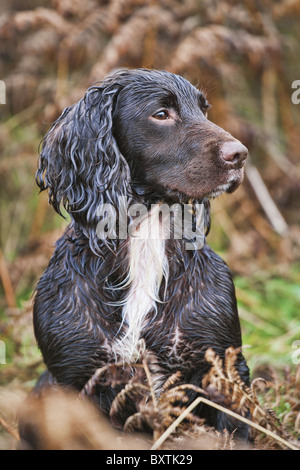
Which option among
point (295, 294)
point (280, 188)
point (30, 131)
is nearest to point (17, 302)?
point (30, 131)

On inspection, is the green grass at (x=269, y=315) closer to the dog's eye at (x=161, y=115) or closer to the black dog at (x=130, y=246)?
the black dog at (x=130, y=246)

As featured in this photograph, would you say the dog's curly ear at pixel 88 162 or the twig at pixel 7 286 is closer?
the dog's curly ear at pixel 88 162

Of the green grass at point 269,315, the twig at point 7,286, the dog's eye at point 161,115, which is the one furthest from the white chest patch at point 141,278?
the twig at point 7,286

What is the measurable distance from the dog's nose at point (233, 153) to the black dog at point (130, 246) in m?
0.04

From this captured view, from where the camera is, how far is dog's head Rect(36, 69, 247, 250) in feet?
8.41

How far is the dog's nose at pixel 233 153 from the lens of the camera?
248cm

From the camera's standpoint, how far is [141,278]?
8.98 feet

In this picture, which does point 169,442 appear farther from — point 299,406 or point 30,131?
point 30,131

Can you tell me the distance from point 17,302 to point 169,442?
10.1 feet

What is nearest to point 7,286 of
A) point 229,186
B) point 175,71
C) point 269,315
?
point 269,315

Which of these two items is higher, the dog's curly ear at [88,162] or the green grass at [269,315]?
the dog's curly ear at [88,162]

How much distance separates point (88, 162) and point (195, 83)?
2.88 metres

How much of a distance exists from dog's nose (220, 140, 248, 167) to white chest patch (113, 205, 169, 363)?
425 mm

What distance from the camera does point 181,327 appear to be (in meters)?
2.66
